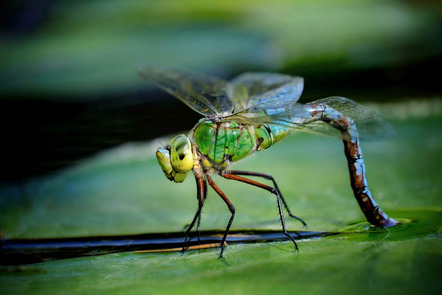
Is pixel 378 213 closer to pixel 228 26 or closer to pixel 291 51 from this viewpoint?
Result: pixel 291 51

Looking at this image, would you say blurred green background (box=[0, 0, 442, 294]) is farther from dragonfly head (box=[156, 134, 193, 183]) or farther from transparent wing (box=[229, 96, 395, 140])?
dragonfly head (box=[156, 134, 193, 183])

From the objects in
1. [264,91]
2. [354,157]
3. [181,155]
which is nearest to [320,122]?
[354,157]

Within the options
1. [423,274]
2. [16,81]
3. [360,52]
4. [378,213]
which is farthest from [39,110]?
[423,274]

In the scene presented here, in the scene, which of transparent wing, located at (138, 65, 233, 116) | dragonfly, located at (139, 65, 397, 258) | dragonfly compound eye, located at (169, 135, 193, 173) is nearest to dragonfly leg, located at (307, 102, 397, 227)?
dragonfly, located at (139, 65, 397, 258)

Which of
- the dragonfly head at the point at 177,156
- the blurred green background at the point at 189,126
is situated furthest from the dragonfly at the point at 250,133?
the blurred green background at the point at 189,126

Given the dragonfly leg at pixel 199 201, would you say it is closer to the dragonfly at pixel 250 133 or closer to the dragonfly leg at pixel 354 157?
the dragonfly at pixel 250 133
